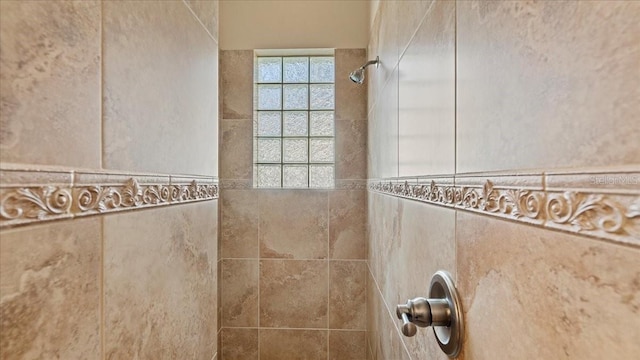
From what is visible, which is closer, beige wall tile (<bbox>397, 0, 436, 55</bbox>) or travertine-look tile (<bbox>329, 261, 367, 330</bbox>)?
beige wall tile (<bbox>397, 0, 436, 55</bbox>)

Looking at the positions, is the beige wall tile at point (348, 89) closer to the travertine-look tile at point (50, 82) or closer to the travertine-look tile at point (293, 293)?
the travertine-look tile at point (293, 293)

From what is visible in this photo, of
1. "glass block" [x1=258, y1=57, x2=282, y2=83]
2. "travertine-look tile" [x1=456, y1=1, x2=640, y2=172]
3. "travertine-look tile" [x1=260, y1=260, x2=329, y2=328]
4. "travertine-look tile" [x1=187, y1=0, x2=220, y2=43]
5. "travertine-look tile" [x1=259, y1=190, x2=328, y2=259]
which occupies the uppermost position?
"glass block" [x1=258, y1=57, x2=282, y2=83]

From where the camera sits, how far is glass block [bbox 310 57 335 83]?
2.24 metres

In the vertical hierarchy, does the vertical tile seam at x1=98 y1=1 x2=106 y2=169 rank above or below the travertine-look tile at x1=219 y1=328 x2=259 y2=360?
above

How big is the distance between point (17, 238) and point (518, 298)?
1.91 feet

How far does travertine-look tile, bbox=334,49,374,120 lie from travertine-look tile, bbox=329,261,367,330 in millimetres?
974

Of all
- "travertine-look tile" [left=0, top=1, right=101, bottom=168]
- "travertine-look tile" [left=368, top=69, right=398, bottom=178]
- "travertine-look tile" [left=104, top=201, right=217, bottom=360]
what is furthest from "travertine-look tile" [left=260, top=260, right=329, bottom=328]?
"travertine-look tile" [left=0, top=1, right=101, bottom=168]

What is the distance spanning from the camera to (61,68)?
42cm

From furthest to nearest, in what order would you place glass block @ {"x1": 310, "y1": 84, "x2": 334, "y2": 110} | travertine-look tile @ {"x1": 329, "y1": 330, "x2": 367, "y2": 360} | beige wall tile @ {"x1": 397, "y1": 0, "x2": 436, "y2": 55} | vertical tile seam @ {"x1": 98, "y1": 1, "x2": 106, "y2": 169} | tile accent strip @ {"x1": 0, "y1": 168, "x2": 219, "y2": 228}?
glass block @ {"x1": 310, "y1": 84, "x2": 334, "y2": 110} → travertine-look tile @ {"x1": 329, "y1": 330, "x2": 367, "y2": 360} → beige wall tile @ {"x1": 397, "y1": 0, "x2": 436, "y2": 55} → vertical tile seam @ {"x1": 98, "y1": 1, "x2": 106, "y2": 169} → tile accent strip @ {"x1": 0, "y1": 168, "x2": 219, "y2": 228}

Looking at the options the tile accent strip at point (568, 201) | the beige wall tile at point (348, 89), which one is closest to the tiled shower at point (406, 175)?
the tile accent strip at point (568, 201)

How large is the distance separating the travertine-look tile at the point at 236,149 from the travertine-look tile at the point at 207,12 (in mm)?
1164

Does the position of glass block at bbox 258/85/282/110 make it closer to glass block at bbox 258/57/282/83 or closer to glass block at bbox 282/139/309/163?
glass block at bbox 258/57/282/83

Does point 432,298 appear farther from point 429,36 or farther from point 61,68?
point 61,68

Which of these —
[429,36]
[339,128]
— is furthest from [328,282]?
[429,36]
